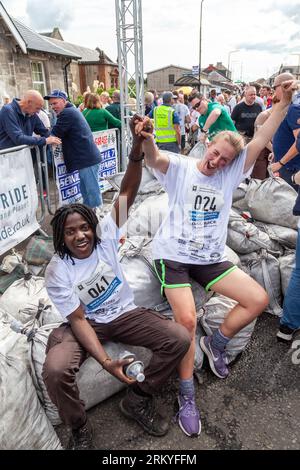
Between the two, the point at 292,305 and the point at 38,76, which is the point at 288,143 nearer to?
the point at 292,305

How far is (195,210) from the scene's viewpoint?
229 centimetres

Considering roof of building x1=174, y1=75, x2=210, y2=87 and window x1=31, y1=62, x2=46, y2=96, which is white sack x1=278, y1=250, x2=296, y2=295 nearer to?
window x1=31, y1=62, x2=46, y2=96

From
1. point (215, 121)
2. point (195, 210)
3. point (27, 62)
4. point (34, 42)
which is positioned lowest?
point (195, 210)

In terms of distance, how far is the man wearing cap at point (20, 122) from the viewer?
151 inches

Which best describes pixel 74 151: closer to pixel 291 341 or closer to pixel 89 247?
pixel 89 247

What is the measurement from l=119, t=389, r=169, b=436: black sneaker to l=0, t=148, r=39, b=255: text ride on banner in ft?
7.09

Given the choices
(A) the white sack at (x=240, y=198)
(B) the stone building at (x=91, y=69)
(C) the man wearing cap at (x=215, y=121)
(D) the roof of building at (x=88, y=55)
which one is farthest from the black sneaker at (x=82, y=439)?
(D) the roof of building at (x=88, y=55)

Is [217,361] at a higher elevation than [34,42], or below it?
below

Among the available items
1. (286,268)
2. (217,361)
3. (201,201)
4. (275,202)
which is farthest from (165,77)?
(217,361)

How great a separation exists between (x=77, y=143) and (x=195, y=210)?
2514mm

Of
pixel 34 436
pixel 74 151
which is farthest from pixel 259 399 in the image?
pixel 74 151

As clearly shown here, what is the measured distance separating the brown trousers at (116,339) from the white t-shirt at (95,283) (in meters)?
0.08

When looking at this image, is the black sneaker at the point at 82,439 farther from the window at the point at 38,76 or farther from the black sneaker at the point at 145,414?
the window at the point at 38,76

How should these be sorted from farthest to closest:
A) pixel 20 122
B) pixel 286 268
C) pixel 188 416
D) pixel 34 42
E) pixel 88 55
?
1. pixel 88 55
2. pixel 34 42
3. pixel 20 122
4. pixel 286 268
5. pixel 188 416
